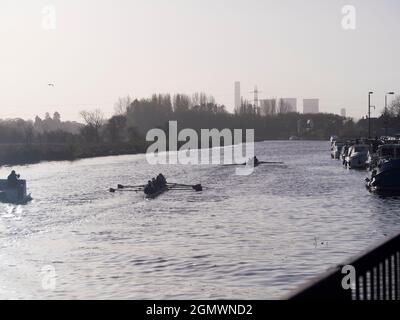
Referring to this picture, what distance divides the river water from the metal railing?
19.2ft

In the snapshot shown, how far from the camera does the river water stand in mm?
19062

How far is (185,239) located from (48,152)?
2966 inches

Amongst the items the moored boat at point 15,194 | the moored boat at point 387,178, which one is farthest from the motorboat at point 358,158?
the moored boat at point 15,194

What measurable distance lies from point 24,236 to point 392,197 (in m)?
24.9

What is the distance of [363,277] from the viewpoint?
657 centimetres

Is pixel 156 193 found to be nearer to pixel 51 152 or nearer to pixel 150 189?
pixel 150 189

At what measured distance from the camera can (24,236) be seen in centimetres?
2959

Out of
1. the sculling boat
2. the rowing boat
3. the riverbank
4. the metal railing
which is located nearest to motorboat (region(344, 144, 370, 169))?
the sculling boat

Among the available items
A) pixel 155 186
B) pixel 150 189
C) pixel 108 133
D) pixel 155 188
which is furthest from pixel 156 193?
pixel 108 133

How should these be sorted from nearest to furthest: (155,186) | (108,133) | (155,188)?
(155,188), (155,186), (108,133)

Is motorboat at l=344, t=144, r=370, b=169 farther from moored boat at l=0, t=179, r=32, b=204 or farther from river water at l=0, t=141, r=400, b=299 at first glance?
moored boat at l=0, t=179, r=32, b=204

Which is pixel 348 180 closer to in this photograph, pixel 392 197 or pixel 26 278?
pixel 392 197
